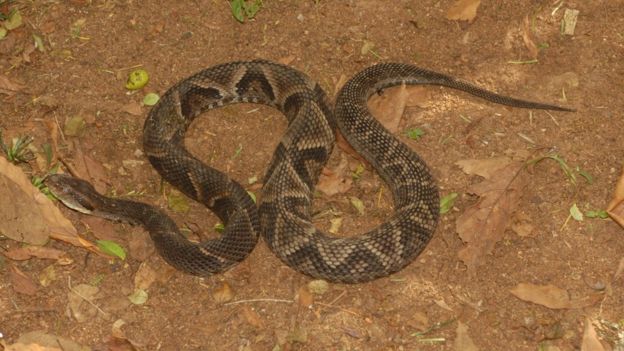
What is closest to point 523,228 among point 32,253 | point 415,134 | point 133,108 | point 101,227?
point 415,134

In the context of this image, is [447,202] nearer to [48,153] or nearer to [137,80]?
[137,80]

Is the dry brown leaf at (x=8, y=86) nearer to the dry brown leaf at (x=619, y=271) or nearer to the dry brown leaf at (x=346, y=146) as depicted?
the dry brown leaf at (x=346, y=146)

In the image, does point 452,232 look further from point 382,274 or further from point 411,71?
point 411,71

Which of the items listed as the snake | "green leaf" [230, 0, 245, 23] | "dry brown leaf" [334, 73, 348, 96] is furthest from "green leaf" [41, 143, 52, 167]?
"dry brown leaf" [334, 73, 348, 96]

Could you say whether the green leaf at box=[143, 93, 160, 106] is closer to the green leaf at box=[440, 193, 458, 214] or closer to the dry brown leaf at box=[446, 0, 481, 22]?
the green leaf at box=[440, 193, 458, 214]

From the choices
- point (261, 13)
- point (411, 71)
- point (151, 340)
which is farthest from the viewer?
point (261, 13)

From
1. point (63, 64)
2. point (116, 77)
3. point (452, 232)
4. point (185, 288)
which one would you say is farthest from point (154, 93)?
point (452, 232)

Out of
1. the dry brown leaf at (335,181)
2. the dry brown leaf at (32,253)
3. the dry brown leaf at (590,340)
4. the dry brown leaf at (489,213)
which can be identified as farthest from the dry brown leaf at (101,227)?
the dry brown leaf at (590,340)
